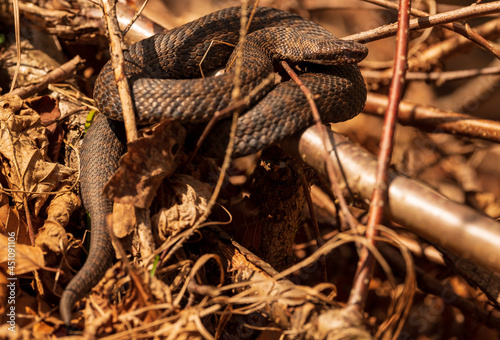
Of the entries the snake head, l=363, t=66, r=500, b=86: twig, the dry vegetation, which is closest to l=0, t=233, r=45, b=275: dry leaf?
the dry vegetation

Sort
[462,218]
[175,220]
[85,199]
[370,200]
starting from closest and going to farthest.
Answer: [462,218] → [370,200] → [175,220] → [85,199]

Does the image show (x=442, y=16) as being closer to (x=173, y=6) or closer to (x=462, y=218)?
(x=462, y=218)

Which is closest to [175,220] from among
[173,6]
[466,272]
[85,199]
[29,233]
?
[85,199]

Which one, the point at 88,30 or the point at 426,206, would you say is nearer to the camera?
the point at 426,206

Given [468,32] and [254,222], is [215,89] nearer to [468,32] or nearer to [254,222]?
[254,222]

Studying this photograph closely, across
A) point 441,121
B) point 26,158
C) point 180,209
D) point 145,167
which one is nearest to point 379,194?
point 180,209

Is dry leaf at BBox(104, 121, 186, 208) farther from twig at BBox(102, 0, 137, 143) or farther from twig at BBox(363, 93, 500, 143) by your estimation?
twig at BBox(363, 93, 500, 143)
